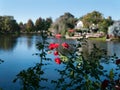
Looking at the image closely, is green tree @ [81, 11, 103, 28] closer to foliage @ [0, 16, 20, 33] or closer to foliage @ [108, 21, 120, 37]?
foliage @ [108, 21, 120, 37]

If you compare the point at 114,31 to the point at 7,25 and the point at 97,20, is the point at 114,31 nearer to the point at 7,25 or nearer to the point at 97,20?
the point at 97,20

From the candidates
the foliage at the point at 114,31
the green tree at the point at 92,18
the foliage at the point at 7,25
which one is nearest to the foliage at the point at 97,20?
the green tree at the point at 92,18

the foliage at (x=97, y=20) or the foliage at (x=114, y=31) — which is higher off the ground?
the foliage at (x=97, y=20)

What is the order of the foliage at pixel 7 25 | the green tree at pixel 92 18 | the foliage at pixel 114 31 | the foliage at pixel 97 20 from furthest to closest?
1. the foliage at pixel 7 25
2. the green tree at pixel 92 18
3. the foliage at pixel 97 20
4. the foliage at pixel 114 31

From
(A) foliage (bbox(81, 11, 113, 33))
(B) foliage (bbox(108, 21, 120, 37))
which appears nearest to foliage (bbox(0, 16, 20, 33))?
(A) foliage (bbox(81, 11, 113, 33))

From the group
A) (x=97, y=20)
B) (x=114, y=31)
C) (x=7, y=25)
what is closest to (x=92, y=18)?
(x=97, y=20)

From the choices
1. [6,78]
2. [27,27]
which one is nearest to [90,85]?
[6,78]

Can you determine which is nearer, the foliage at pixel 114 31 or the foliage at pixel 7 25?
the foliage at pixel 114 31

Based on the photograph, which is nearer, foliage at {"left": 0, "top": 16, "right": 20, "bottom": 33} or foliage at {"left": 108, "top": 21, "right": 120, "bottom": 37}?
foliage at {"left": 108, "top": 21, "right": 120, "bottom": 37}

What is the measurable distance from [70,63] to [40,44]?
69 centimetres

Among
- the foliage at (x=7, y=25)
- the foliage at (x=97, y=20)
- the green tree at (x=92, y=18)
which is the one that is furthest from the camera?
the foliage at (x=7, y=25)

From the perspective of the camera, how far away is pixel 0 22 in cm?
7612

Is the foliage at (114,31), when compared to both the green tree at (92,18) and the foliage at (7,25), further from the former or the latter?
the foliage at (7,25)

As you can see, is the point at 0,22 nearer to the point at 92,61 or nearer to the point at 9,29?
the point at 9,29
